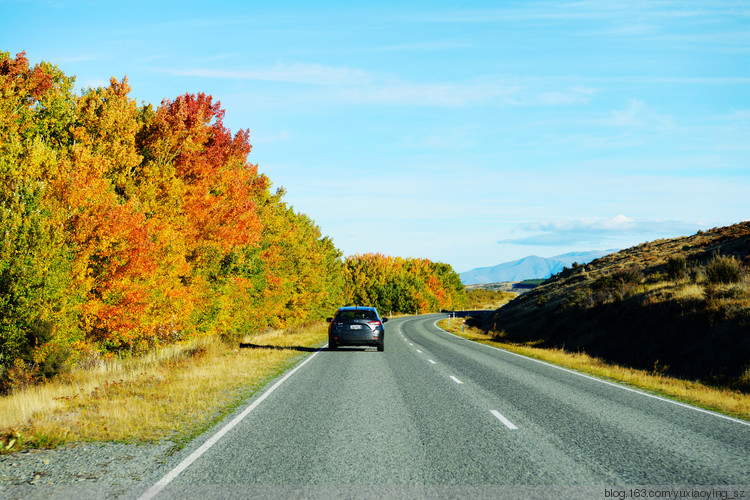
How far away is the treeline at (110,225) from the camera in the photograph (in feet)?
44.1

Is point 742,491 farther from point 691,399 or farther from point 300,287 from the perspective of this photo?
point 300,287

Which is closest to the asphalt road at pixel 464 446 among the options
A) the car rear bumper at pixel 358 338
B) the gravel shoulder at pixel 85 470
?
the gravel shoulder at pixel 85 470

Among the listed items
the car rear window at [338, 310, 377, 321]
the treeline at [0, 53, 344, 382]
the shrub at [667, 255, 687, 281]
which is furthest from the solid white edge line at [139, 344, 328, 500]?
the shrub at [667, 255, 687, 281]

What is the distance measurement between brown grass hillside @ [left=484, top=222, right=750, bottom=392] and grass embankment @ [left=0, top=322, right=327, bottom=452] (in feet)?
39.5

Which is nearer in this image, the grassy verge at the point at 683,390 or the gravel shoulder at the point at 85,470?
the gravel shoulder at the point at 85,470

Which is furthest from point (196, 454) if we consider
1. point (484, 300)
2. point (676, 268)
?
point (484, 300)

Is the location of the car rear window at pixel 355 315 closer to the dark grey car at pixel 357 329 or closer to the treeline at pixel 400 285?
the dark grey car at pixel 357 329

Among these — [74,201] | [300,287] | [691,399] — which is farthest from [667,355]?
[300,287]

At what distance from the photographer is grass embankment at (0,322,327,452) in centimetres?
696

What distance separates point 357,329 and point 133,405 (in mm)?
11816

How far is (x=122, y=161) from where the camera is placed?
18125mm

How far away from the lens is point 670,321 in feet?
68.4

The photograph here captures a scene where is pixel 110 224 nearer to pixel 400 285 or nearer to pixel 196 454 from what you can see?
pixel 196 454

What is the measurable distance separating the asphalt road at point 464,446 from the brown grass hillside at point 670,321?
7.06m
